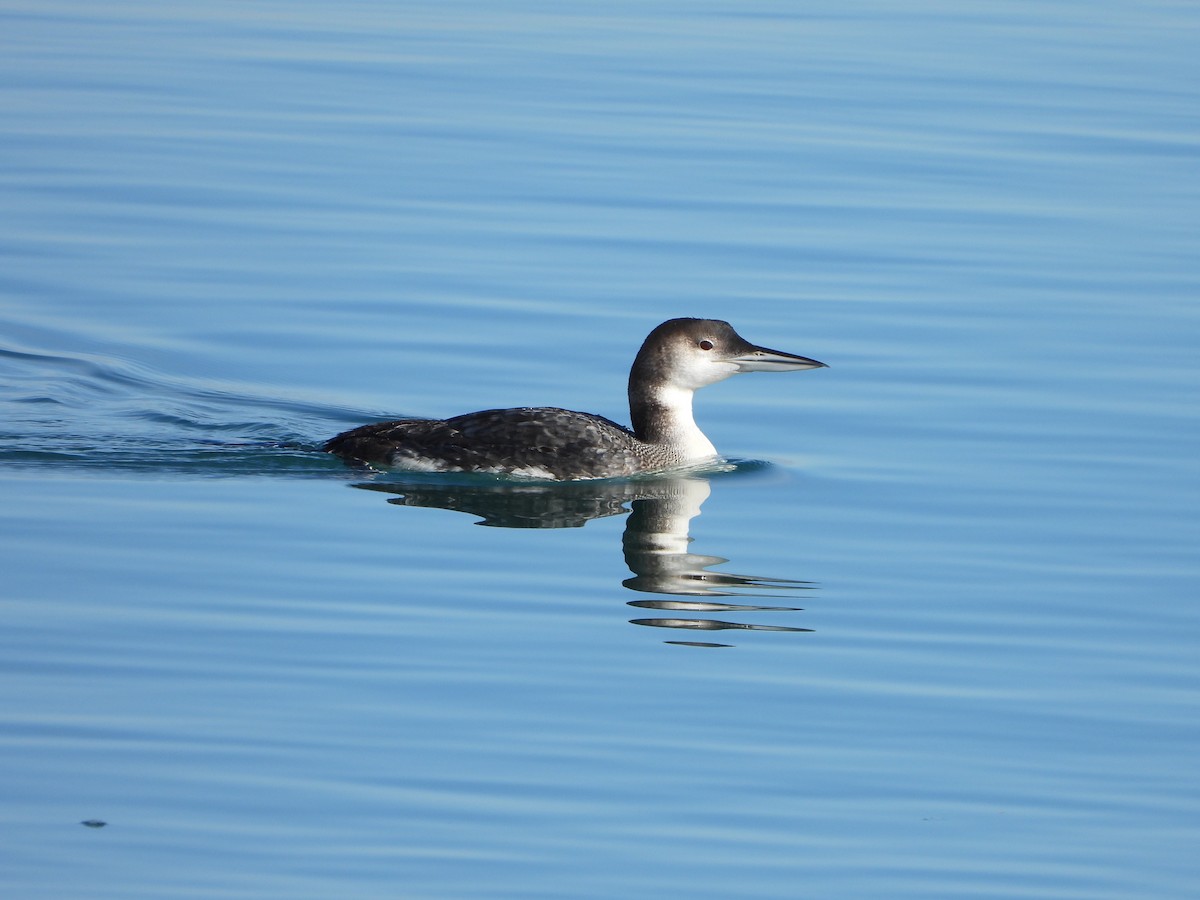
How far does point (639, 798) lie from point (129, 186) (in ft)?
35.7

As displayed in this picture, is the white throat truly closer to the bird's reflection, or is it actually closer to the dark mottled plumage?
the bird's reflection

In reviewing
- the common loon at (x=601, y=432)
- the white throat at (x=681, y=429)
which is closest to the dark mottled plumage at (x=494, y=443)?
the common loon at (x=601, y=432)

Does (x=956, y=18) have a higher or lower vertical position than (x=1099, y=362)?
higher

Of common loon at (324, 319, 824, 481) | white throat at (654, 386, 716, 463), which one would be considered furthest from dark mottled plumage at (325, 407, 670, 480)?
white throat at (654, 386, 716, 463)

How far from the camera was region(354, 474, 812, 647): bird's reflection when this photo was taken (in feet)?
26.9

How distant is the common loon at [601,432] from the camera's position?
32.8 ft

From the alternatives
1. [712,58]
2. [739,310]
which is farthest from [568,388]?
[712,58]

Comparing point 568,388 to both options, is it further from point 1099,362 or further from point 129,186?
point 129,186

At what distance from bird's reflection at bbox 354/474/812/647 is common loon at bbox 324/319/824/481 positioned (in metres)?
0.09

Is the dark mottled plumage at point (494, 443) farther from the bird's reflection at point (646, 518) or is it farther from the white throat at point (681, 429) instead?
the white throat at point (681, 429)

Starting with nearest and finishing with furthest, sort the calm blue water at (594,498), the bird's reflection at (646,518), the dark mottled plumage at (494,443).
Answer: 1. the calm blue water at (594,498)
2. the bird's reflection at (646,518)
3. the dark mottled plumage at (494,443)

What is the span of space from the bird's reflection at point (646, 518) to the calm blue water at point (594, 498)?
4 cm

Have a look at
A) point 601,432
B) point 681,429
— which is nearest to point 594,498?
point 601,432

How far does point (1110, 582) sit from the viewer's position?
27.8 ft
